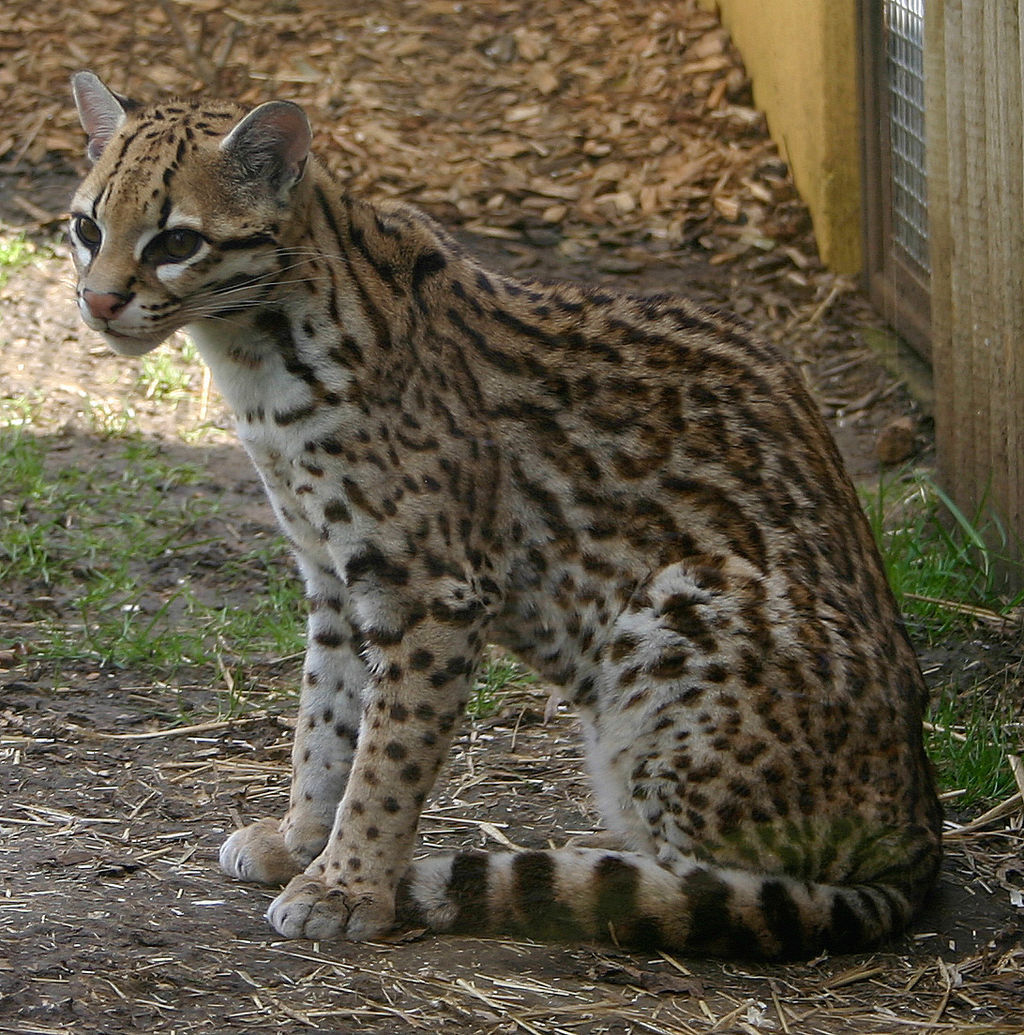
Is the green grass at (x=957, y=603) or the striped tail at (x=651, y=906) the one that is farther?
the green grass at (x=957, y=603)

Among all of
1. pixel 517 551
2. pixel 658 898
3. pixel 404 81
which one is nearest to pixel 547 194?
pixel 404 81

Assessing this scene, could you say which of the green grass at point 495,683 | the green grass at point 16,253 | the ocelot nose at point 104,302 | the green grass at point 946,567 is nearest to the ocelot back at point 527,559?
the ocelot nose at point 104,302

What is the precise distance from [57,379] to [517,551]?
4.24m

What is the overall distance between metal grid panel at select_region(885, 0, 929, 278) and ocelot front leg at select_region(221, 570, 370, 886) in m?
3.74

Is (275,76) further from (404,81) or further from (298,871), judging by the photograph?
(298,871)

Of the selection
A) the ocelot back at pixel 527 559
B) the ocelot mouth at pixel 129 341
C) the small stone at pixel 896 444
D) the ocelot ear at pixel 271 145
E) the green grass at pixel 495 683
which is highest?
the ocelot ear at pixel 271 145

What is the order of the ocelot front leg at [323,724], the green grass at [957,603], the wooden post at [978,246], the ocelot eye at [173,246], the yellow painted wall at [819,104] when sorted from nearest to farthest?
the ocelot eye at [173,246] → the ocelot front leg at [323,724] → the green grass at [957,603] → the wooden post at [978,246] → the yellow painted wall at [819,104]

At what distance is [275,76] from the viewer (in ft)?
31.6

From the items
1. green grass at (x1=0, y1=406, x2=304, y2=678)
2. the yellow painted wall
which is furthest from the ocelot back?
the yellow painted wall

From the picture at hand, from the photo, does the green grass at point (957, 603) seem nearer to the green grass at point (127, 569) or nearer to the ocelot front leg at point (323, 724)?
the ocelot front leg at point (323, 724)

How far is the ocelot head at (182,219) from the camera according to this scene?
3.76 metres

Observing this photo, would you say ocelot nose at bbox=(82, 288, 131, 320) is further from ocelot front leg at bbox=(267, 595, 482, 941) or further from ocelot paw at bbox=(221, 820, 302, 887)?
ocelot paw at bbox=(221, 820, 302, 887)

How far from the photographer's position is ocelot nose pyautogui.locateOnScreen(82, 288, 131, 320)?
372 cm

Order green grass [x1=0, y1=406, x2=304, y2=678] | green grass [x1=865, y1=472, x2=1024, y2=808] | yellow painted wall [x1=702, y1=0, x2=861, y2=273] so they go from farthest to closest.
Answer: yellow painted wall [x1=702, y1=0, x2=861, y2=273], green grass [x1=0, y1=406, x2=304, y2=678], green grass [x1=865, y1=472, x2=1024, y2=808]
